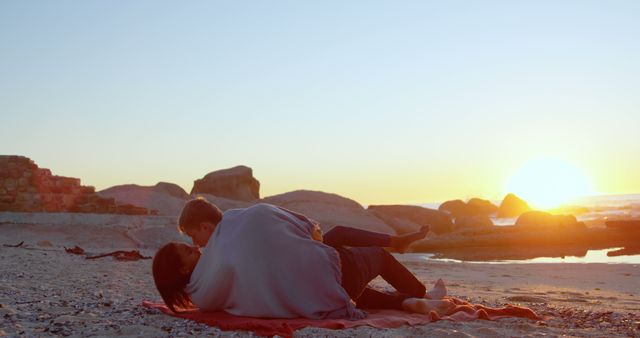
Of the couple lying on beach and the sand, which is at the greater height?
the couple lying on beach

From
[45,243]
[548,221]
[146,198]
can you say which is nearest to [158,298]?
[45,243]

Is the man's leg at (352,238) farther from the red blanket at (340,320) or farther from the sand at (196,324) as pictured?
the sand at (196,324)

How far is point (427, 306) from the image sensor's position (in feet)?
16.1

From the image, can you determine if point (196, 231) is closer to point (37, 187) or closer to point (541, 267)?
point (541, 267)

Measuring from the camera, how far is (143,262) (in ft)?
31.1

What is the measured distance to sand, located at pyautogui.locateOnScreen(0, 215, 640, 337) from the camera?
4180mm

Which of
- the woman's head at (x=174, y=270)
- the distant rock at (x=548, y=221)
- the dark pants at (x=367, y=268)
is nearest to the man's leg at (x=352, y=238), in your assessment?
the dark pants at (x=367, y=268)

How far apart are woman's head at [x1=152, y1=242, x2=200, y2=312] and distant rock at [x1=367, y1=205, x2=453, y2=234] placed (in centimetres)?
2282

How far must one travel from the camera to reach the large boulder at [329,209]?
21.9 m

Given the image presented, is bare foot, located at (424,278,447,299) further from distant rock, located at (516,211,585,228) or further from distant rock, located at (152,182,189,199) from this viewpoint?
distant rock, located at (152,182,189,199)

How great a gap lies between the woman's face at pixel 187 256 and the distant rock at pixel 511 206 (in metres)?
47.6

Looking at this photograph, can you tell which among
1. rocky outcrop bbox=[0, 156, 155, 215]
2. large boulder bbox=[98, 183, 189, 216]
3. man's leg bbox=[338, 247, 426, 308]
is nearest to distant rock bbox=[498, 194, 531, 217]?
large boulder bbox=[98, 183, 189, 216]

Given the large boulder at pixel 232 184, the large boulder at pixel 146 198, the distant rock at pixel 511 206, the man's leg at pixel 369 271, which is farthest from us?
the distant rock at pixel 511 206

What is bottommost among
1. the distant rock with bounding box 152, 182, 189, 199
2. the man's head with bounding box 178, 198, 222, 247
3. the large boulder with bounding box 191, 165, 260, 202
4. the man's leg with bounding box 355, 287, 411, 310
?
the man's leg with bounding box 355, 287, 411, 310
